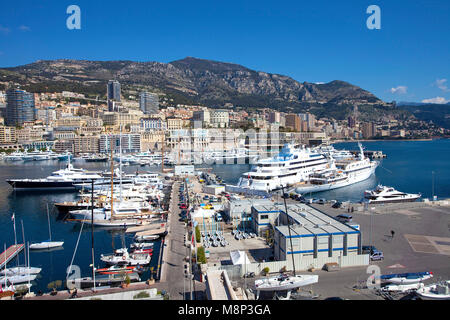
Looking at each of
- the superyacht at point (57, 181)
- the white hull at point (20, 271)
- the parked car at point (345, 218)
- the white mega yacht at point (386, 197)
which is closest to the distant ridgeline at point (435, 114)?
the white mega yacht at point (386, 197)

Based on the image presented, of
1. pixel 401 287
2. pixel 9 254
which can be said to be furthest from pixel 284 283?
pixel 9 254

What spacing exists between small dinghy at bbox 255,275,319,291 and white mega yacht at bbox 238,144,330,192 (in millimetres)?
13109

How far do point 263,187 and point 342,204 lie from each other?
605 cm

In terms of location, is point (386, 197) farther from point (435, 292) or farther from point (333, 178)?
Result: point (435, 292)

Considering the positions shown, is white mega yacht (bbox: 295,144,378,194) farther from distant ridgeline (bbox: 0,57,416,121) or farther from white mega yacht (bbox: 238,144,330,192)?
distant ridgeline (bbox: 0,57,416,121)

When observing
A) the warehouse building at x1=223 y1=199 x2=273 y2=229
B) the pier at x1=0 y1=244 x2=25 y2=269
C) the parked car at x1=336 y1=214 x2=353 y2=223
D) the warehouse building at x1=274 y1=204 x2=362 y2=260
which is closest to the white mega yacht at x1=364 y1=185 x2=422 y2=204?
the parked car at x1=336 y1=214 x2=353 y2=223

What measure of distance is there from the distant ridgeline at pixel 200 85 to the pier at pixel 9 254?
85.8m

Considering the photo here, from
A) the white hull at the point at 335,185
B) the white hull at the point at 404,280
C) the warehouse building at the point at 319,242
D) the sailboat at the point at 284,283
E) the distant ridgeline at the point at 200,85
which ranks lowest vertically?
the white hull at the point at 335,185

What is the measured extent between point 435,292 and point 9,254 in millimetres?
12195

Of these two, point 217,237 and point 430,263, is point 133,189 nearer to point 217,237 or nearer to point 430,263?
point 217,237

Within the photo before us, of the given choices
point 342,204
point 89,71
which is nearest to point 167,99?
point 89,71

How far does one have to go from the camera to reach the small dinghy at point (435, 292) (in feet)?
20.4

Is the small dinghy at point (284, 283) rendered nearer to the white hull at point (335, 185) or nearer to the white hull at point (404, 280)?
the white hull at point (404, 280)

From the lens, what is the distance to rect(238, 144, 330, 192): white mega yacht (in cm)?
2064
